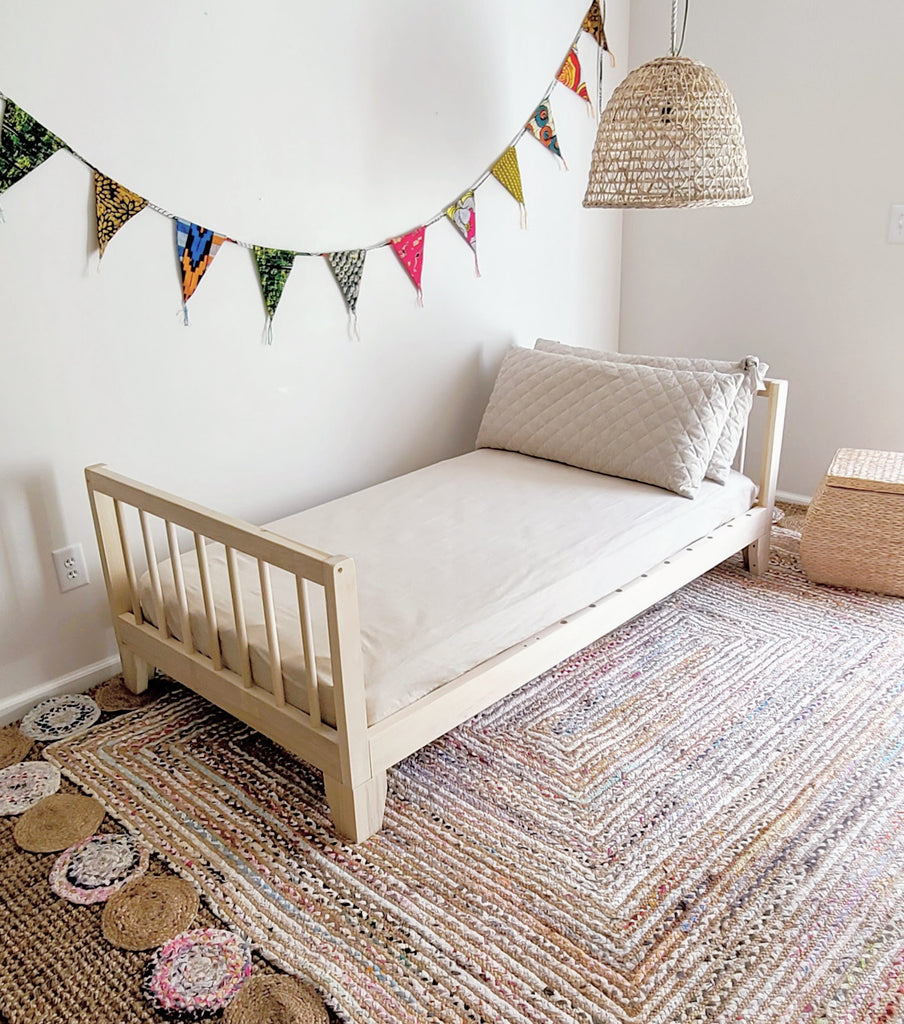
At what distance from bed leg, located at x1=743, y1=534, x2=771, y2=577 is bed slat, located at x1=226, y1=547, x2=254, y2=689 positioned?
1.54 metres

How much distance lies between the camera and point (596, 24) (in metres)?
2.92

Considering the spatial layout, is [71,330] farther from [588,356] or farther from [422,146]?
[588,356]

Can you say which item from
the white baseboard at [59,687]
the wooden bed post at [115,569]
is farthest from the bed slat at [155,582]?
the white baseboard at [59,687]

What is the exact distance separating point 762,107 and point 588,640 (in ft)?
6.36

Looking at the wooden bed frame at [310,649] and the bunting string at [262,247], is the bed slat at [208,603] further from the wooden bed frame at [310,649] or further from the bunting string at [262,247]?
the bunting string at [262,247]

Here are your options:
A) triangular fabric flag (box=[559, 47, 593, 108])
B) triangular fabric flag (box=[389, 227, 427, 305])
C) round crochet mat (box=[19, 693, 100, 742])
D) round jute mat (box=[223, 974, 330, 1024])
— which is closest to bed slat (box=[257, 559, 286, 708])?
round jute mat (box=[223, 974, 330, 1024])

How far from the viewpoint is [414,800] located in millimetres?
1750

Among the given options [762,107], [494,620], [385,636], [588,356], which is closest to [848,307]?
[762,107]

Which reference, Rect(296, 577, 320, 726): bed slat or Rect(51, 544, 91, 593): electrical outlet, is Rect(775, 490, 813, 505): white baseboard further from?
Rect(51, 544, 91, 593): electrical outlet

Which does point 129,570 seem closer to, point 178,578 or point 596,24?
point 178,578

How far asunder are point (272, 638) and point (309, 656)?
0.10 metres

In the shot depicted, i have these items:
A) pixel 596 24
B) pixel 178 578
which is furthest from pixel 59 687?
pixel 596 24

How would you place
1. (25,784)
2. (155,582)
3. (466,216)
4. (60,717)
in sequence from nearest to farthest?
(25,784)
(155,582)
(60,717)
(466,216)

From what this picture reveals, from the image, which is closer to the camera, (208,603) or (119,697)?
(208,603)
